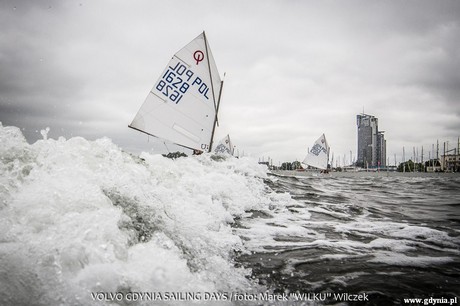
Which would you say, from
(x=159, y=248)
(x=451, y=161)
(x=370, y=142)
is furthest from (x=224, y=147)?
(x=370, y=142)

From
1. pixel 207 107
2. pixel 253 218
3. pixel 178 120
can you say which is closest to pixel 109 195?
pixel 253 218

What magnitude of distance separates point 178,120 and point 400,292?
10.3 meters

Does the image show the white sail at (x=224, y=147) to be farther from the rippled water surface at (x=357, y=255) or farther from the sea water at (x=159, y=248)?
the sea water at (x=159, y=248)

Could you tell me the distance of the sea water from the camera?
1760 millimetres

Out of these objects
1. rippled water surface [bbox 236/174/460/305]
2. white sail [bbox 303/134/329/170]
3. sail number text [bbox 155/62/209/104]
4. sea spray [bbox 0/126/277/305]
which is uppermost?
sail number text [bbox 155/62/209/104]

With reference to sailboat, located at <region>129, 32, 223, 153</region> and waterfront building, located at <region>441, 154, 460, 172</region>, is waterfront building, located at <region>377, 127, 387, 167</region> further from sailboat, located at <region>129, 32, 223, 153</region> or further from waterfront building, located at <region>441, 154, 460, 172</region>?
sailboat, located at <region>129, 32, 223, 153</region>

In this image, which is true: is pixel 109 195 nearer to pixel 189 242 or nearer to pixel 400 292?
pixel 189 242

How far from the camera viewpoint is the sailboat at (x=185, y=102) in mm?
10773

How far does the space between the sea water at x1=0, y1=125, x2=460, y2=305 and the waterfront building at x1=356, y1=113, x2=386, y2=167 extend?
141708 millimetres

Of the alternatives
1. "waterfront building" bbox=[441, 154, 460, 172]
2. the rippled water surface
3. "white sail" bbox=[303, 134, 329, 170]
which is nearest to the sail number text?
the rippled water surface

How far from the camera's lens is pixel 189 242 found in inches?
108

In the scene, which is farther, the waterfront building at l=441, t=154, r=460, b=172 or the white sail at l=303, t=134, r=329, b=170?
the waterfront building at l=441, t=154, r=460, b=172

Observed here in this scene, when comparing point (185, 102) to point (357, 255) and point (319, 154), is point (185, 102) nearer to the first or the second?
point (357, 255)

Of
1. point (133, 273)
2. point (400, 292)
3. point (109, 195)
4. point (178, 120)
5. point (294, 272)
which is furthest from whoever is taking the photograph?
point (178, 120)
